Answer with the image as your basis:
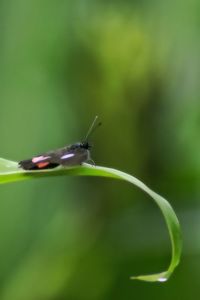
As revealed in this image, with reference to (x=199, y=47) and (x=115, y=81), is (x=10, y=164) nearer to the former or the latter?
(x=115, y=81)

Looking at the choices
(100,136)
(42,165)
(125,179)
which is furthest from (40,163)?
(100,136)

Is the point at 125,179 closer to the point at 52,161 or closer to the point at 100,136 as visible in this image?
the point at 52,161

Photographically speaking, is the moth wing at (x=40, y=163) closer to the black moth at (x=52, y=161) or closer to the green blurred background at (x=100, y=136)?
the black moth at (x=52, y=161)

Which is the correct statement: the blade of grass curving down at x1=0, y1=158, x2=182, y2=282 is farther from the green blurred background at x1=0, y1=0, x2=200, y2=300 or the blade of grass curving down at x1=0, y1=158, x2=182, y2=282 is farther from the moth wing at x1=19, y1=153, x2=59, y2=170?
the green blurred background at x1=0, y1=0, x2=200, y2=300

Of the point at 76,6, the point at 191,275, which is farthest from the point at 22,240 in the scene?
the point at 76,6

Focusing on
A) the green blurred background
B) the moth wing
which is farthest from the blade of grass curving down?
the green blurred background

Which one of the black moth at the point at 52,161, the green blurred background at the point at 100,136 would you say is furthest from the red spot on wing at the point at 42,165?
the green blurred background at the point at 100,136

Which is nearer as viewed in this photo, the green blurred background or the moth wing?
the moth wing
